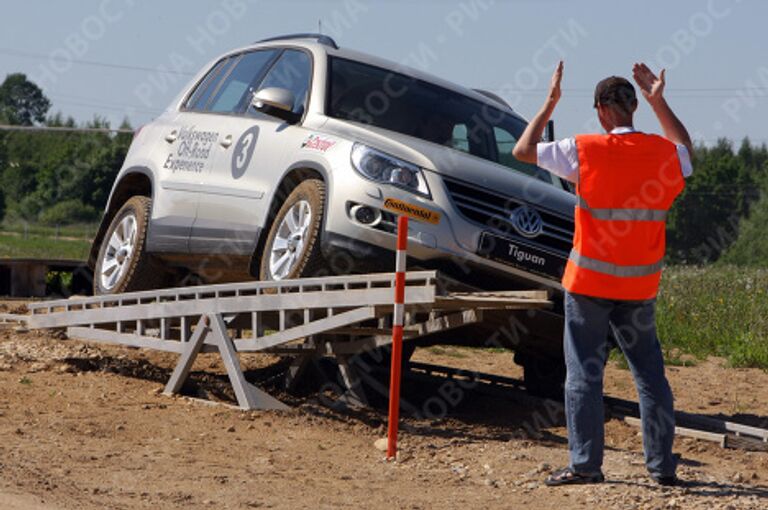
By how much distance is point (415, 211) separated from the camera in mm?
7781

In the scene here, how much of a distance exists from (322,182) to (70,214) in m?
80.9

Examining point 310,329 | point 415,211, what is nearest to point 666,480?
point 415,211

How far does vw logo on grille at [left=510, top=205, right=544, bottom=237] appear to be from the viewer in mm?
8055

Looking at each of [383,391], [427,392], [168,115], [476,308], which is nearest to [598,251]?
[476,308]

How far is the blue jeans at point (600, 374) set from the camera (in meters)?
6.26

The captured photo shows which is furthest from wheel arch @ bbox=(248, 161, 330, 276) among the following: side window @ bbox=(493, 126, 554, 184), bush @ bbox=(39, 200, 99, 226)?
bush @ bbox=(39, 200, 99, 226)

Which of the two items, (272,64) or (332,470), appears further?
(272,64)

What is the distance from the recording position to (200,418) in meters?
8.23

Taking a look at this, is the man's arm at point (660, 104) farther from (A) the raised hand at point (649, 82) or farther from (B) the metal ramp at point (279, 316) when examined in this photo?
(B) the metal ramp at point (279, 316)

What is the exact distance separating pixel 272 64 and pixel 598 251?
13.3ft

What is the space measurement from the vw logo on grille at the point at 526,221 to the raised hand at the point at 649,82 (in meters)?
1.93

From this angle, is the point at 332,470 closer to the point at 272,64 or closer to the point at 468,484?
the point at 468,484

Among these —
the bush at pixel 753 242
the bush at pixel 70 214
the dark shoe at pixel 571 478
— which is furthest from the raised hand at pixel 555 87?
the bush at pixel 70 214

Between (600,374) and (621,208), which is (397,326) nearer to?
(600,374)
